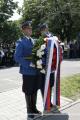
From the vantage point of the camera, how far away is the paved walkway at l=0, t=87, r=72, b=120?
747 cm

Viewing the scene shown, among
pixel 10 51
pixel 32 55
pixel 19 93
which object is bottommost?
pixel 10 51

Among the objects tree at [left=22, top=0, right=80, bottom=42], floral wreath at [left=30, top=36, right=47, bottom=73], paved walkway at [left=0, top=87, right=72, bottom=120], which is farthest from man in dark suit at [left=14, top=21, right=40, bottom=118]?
tree at [left=22, top=0, right=80, bottom=42]

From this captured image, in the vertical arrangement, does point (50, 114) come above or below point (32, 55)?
below

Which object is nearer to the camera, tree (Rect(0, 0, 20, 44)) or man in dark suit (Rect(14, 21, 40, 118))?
man in dark suit (Rect(14, 21, 40, 118))

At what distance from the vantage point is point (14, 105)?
852cm

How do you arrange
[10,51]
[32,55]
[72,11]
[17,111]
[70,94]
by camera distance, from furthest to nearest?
1. [72,11]
2. [10,51]
3. [70,94]
4. [17,111]
5. [32,55]

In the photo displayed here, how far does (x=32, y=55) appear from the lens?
22.6 ft

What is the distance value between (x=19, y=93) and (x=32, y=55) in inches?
140

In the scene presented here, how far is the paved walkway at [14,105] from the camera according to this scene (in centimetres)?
747

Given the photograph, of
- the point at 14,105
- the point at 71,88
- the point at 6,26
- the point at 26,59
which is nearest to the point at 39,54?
the point at 26,59

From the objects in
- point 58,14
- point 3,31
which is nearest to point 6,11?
point 3,31

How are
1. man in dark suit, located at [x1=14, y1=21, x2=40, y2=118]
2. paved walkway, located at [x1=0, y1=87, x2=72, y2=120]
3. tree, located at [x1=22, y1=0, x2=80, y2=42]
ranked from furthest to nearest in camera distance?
tree, located at [x1=22, y1=0, x2=80, y2=42]
paved walkway, located at [x1=0, y1=87, x2=72, y2=120]
man in dark suit, located at [x1=14, y1=21, x2=40, y2=118]

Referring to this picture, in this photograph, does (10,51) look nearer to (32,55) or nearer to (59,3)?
(59,3)

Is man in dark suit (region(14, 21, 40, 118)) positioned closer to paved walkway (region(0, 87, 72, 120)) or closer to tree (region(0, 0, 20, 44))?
paved walkway (region(0, 87, 72, 120))
